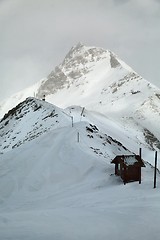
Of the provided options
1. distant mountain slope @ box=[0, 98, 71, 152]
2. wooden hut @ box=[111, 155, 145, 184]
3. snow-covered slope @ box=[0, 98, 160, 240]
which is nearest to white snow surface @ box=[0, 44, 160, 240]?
snow-covered slope @ box=[0, 98, 160, 240]

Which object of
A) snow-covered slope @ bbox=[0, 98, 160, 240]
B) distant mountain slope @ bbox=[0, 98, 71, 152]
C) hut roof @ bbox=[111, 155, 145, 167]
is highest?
distant mountain slope @ bbox=[0, 98, 71, 152]

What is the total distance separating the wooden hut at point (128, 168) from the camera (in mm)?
31078

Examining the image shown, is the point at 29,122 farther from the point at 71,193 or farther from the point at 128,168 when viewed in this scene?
the point at 71,193

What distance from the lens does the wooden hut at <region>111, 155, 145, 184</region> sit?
31.1m

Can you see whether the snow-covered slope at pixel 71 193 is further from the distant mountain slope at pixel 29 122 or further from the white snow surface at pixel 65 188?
the distant mountain slope at pixel 29 122

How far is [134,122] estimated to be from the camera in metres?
116

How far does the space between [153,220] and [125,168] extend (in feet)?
41.9

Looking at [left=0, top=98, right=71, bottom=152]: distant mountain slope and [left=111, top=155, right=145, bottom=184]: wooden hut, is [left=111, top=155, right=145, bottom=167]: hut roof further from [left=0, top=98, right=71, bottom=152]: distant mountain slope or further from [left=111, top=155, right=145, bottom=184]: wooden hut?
[left=0, top=98, right=71, bottom=152]: distant mountain slope

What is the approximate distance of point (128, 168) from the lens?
31.2m

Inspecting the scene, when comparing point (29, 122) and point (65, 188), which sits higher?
point (29, 122)

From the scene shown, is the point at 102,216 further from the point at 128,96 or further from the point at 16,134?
the point at 128,96

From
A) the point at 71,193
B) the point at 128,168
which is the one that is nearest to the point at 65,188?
the point at 71,193

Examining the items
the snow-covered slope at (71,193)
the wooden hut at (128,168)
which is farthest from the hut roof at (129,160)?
the snow-covered slope at (71,193)

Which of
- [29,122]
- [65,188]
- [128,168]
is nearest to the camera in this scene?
[65,188]
